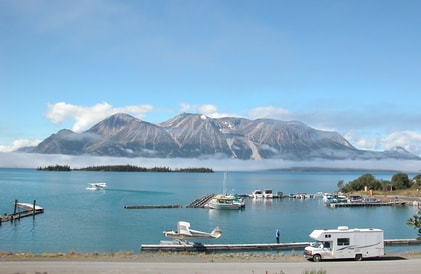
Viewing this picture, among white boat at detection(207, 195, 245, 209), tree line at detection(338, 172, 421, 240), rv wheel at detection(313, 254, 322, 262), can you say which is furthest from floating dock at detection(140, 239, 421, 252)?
tree line at detection(338, 172, 421, 240)

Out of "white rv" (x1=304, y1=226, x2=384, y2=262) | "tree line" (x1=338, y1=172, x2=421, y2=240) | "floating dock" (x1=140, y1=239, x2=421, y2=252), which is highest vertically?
"tree line" (x1=338, y1=172, x2=421, y2=240)

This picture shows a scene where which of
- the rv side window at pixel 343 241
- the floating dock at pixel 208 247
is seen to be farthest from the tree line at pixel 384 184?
the rv side window at pixel 343 241

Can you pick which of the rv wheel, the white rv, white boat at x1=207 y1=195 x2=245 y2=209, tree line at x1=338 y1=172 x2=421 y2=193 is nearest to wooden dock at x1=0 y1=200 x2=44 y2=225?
white boat at x1=207 y1=195 x2=245 y2=209

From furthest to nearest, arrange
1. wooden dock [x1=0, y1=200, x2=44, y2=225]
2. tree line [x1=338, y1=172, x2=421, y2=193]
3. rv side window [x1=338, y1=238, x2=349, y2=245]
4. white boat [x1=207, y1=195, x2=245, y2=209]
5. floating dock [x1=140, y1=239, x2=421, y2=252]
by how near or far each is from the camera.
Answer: tree line [x1=338, y1=172, x2=421, y2=193] < white boat [x1=207, y1=195, x2=245, y2=209] < wooden dock [x1=0, y1=200, x2=44, y2=225] < floating dock [x1=140, y1=239, x2=421, y2=252] < rv side window [x1=338, y1=238, x2=349, y2=245]

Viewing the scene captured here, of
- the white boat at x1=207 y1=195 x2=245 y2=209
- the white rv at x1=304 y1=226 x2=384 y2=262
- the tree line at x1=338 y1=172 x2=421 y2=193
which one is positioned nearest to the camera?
the white rv at x1=304 y1=226 x2=384 y2=262

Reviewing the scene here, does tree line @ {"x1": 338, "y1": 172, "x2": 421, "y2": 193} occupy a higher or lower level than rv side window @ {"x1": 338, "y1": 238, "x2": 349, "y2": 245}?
higher

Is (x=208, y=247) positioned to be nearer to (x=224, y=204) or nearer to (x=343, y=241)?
(x=343, y=241)

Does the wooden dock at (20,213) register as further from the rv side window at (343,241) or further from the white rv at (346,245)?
the rv side window at (343,241)

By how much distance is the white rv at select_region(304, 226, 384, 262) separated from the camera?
3049cm

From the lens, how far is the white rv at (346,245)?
30.5 metres

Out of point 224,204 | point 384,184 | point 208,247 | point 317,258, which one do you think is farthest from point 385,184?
point 317,258

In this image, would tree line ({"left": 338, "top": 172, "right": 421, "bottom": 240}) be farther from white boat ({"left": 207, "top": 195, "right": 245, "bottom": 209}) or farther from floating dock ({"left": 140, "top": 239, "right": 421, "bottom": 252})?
floating dock ({"left": 140, "top": 239, "right": 421, "bottom": 252})

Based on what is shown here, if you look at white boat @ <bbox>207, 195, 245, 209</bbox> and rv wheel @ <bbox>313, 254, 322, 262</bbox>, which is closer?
rv wheel @ <bbox>313, 254, 322, 262</bbox>

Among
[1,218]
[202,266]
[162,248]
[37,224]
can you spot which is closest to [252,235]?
[162,248]
